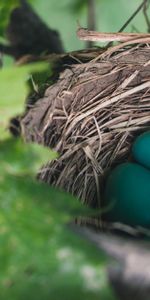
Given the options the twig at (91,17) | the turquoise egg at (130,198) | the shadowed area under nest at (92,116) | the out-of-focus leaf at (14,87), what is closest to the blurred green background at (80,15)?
the twig at (91,17)

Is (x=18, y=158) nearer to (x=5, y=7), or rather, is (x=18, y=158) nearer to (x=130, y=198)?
(x=5, y=7)

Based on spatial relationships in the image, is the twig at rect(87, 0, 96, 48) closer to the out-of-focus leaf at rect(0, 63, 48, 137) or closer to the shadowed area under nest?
the shadowed area under nest

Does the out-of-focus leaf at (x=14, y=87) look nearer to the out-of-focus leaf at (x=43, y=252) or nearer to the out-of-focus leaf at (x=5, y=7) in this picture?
the out-of-focus leaf at (x=43, y=252)

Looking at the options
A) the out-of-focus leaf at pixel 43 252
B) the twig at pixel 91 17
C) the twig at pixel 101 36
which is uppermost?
the twig at pixel 91 17

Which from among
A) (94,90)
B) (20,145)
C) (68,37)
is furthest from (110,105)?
(20,145)

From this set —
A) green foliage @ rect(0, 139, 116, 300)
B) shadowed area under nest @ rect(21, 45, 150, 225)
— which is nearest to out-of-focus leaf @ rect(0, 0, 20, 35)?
shadowed area under nest @ rect(21, 45, 150, 225)

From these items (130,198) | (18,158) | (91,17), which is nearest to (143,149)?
(130,198)
